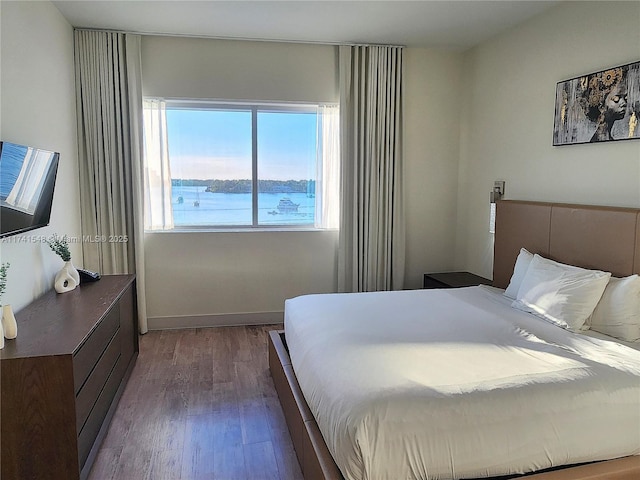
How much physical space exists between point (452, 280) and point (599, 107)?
1.98m

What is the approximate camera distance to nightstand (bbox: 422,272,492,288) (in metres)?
4.36

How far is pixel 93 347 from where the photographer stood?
8.27 feet

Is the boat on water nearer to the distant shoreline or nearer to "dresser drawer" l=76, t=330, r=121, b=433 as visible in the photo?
the distant shoreline

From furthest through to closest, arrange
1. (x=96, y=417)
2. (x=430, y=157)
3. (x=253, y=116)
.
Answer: (x=430, y=157), (x=253, y=116), (x=96, y=417)

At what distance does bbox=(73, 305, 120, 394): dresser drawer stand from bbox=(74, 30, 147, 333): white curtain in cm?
132

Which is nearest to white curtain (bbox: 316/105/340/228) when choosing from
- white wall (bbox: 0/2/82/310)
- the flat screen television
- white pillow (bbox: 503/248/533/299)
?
white pillow (bbox: 503/248/533/299)

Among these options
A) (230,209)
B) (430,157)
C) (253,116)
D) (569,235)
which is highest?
(253,116)

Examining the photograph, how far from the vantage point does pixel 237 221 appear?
4.74 meters

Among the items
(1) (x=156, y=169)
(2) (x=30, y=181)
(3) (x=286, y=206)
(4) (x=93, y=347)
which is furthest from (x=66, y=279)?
(3) (x=286, y=206)

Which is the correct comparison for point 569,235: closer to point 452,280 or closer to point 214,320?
point 452,280

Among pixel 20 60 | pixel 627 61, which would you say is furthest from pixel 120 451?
pixel 627 61

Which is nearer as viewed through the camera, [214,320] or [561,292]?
[561,292]

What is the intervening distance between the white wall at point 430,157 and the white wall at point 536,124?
11cm

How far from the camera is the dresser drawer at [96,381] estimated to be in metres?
2.22
